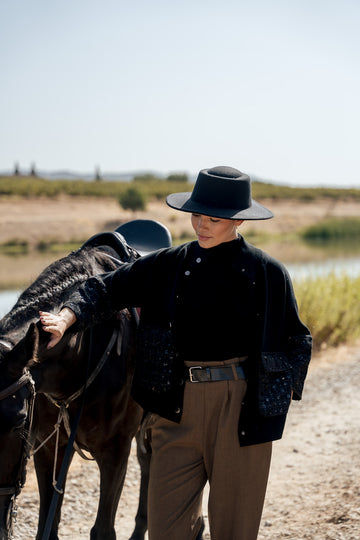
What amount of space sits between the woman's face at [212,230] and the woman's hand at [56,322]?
2.04 ft

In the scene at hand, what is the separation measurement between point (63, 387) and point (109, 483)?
0.64 m

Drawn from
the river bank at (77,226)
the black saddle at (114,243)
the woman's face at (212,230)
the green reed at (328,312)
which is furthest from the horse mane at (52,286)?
the river bank at (77,226)

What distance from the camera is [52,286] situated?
2.73m

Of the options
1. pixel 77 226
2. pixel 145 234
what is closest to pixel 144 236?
pixel 145 234

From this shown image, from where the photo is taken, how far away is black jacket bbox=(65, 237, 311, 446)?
2.47 metres

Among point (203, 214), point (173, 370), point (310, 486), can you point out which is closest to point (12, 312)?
point (173, 370)

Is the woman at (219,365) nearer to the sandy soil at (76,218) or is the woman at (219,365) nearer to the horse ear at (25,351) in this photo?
the horse ear at (25,351)

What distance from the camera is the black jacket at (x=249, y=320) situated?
8.11ft

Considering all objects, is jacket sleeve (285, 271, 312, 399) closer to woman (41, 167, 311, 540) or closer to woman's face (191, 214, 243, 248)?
woman (41, 167, 311, 540)

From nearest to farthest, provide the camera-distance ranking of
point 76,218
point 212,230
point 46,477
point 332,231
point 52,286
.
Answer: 1. point 212,230
2. point 52,286
3. point 46,477
4. point 76,218
5. point 332,231

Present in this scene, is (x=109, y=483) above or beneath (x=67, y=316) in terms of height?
beneath

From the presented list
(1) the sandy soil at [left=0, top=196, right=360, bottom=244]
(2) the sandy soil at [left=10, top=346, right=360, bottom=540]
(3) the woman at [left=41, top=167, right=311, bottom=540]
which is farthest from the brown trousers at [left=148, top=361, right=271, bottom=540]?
(1) the sandy soil at [left=0, top=196, right=360, bottom=244]

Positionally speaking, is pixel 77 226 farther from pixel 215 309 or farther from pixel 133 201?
pixel 215 309

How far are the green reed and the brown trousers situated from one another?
6.59 meters
